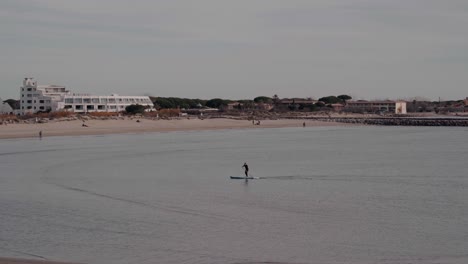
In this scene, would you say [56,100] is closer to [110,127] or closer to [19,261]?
[110,127]

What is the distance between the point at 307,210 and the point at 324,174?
12163 millimetres

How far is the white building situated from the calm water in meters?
87.0

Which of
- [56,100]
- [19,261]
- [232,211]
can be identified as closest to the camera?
[19,261]

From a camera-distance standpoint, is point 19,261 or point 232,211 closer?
point 19,261

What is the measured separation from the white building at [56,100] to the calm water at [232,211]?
87.0 metres

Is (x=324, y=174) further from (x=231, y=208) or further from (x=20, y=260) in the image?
(x=20, y=260)

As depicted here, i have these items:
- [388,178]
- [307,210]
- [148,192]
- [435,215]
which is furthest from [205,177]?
[435,215]

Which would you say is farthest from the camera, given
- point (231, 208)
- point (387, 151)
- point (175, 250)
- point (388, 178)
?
point (387, 151)

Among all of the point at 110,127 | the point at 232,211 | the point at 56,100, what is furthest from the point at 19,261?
the point at 56,100

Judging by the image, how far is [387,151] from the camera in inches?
2101

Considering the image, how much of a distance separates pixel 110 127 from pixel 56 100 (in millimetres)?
42936

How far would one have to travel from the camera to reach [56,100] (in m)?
128

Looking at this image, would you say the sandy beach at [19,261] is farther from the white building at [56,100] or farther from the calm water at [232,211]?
the white building at [56,100]

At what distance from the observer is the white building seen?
128 m
